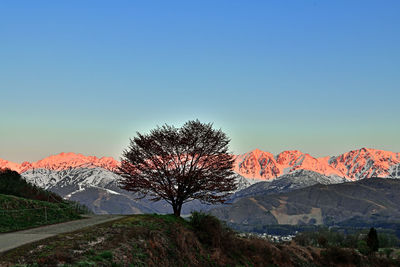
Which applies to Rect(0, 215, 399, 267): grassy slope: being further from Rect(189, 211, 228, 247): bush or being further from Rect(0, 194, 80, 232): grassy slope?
Rect(0, 194, 80, 232): grassy slope

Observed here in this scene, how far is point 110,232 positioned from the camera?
29859 millimetres

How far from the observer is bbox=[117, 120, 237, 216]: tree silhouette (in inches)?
1671

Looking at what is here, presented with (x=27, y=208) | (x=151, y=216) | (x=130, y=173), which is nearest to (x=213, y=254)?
(x=151, y=216)

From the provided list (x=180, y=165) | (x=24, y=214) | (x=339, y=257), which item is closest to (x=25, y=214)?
(x=24, y=214)

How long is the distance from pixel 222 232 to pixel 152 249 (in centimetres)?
1271

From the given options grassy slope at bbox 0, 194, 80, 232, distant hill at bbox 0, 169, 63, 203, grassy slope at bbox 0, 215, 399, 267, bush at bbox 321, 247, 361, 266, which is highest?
distant hill at bbox 0, 169, 63, 203

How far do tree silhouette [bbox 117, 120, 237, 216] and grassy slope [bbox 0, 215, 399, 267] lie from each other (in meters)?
3.54

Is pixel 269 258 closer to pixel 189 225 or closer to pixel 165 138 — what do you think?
pixel 189 225

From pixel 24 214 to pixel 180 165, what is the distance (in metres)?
16.1

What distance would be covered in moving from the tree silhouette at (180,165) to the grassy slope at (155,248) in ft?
11.6

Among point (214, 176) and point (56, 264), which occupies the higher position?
point (214, 176)

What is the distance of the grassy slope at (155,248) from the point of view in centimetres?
2231

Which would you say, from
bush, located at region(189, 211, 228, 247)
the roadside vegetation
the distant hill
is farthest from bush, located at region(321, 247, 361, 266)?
the distant hill

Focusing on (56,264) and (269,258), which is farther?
(269,258)
